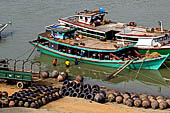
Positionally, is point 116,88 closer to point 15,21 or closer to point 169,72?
point 169,72

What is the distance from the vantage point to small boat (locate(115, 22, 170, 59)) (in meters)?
39.8

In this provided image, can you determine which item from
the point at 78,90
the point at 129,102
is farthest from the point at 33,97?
the point at 129,102

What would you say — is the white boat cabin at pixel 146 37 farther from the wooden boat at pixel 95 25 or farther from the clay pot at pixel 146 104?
the clay pot at pixel 146 104

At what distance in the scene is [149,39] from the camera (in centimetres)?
4025

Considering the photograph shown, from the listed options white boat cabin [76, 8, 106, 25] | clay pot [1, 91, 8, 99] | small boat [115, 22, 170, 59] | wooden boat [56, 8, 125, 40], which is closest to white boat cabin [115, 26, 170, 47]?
small boat [115, 22, 170, 59]

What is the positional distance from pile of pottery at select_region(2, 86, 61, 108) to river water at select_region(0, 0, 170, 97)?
313 inches

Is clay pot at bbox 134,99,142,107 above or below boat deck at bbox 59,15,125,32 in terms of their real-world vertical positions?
below

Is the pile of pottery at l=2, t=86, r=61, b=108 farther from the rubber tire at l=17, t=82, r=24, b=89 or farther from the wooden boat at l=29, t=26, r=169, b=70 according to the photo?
the wooden boat at l=29, t=26, r=169, b=70

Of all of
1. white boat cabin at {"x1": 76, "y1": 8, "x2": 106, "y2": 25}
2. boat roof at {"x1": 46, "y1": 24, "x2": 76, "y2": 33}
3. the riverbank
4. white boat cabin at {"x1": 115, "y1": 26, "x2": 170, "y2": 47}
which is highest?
white boat cabin at {"x1": 76, "y1": 8, "x2": 106, "y2": 25}

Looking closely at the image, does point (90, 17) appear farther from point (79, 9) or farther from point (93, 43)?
point (79, 9)

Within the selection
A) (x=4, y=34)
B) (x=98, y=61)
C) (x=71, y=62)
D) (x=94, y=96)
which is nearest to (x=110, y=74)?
(x=98, y=61)

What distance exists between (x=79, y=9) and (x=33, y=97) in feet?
133

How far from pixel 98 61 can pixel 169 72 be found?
8.46 metres

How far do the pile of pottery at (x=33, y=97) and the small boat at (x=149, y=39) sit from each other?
48.8ft
